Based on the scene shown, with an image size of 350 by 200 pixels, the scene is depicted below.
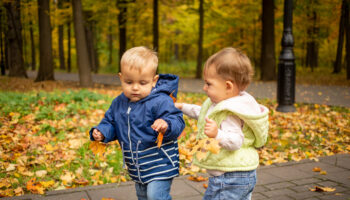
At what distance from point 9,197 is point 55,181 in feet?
2.11

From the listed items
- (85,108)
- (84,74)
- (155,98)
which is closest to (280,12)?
(84,74)

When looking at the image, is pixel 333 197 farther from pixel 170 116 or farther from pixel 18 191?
pixel 18 191

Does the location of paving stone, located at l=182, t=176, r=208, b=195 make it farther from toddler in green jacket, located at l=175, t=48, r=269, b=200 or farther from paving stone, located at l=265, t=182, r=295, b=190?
toddler in green jacket, located at l=175, t=48, r=269, b=200

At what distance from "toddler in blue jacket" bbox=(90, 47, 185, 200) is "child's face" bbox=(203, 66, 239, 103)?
1.18ft

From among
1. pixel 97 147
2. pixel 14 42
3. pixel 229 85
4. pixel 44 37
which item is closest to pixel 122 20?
pixel 14 42

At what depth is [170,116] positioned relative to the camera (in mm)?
2379

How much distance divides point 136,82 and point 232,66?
0.73 meters

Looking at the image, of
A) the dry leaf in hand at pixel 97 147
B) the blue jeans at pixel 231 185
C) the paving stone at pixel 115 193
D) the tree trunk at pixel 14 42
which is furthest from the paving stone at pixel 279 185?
the tree trunk at pixel 14 42

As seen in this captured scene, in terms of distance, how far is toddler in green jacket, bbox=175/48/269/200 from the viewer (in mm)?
2127

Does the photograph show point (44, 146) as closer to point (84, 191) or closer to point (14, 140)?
point (14, 140)

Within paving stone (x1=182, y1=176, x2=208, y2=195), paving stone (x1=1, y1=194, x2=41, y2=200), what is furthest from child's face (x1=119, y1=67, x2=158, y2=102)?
paving stone (x1=1, y1=194, x2=41, y2=200)

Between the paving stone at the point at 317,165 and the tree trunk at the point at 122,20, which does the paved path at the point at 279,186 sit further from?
the tree trunk at the point at 122,20

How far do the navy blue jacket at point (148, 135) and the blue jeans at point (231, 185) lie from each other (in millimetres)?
391

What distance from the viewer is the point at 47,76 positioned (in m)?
16.3
